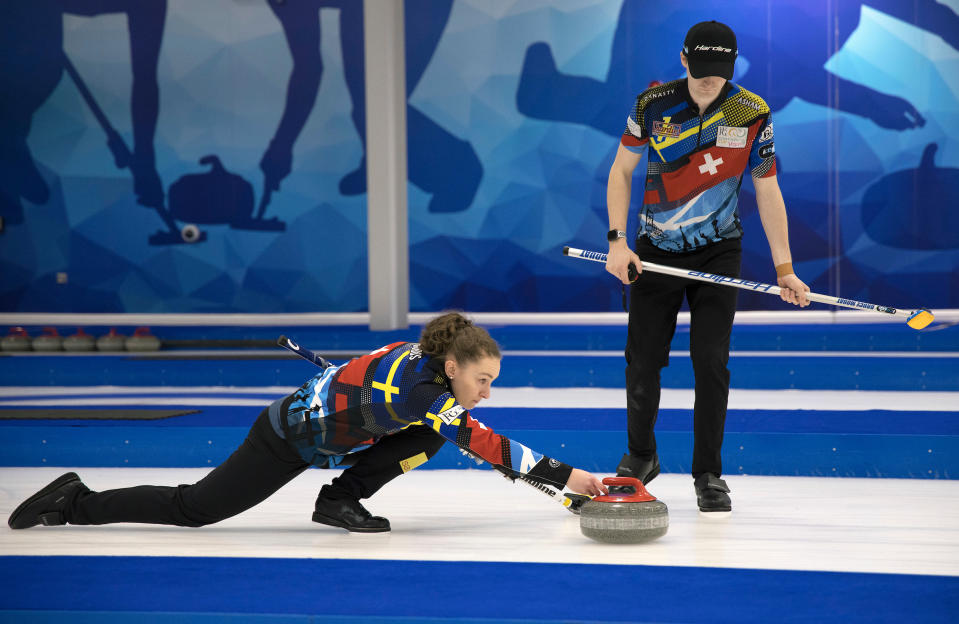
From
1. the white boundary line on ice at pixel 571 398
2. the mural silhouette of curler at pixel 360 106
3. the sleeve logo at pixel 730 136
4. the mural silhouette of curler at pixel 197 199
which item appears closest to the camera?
the sleeve logo at pixel 730 136

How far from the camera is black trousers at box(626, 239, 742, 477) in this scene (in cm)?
277

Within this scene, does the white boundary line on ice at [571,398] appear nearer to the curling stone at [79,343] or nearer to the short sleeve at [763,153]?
the curling stone at [79,343]

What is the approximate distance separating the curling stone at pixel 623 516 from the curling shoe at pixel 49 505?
1.25 metres

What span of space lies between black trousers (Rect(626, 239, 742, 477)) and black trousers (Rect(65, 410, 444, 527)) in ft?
2.08

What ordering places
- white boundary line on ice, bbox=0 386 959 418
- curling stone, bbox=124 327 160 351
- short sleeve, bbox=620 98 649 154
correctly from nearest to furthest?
short sleeve, bbox=620 98 649 154, white boundary line on ice, bbox=0 386 959 418, curling stone, bbox=124 327 160 351

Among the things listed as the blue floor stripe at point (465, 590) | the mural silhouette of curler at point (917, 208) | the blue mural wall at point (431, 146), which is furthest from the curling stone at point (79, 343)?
the mural silhouette of curler at point (917, 208)

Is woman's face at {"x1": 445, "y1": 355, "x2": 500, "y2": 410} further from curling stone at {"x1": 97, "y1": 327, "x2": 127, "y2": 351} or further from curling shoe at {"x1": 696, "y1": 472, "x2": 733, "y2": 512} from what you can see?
curling stone at {"x1": 97, "y1": 327, "x2": 127, "y2": 351}

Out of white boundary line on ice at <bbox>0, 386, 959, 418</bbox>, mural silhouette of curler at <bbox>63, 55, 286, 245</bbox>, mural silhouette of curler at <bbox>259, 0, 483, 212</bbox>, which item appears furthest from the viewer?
mural silhouette of curler at <bbox>63, 55, 286, 245</bbox>

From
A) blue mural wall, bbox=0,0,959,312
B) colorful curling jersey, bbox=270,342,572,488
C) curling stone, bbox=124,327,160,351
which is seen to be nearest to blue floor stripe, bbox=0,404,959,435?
colorful curling jersey, bbox=270,342,572,488

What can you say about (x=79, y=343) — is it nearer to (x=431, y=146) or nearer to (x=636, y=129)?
(x=431, y=146)

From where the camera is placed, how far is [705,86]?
2639 mm

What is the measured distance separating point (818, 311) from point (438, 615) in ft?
20.4

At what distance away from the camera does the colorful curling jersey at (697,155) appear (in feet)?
8.84

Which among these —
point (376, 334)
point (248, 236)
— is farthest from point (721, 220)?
point (248, 236)
